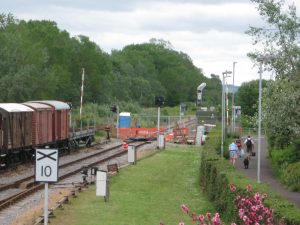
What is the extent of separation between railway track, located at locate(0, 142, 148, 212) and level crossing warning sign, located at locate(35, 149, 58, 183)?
7927 millimetres

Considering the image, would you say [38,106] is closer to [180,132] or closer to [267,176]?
[267,176]

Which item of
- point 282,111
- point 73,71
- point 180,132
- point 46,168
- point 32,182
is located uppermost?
point 73,71

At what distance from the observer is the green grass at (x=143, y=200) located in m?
20.5

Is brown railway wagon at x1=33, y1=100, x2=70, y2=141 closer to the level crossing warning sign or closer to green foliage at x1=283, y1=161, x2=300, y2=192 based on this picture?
green foliage at x1=283, y1=161, x2=300, y2=192

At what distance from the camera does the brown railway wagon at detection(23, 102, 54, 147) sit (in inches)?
1631

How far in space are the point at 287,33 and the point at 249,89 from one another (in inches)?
2517

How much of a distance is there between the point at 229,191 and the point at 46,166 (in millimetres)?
7306

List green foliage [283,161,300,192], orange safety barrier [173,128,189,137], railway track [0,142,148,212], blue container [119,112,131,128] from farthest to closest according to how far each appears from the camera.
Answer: blue container [119,112,131,128] → orange safety barrier [173,128,189,137] → green foliage [283,161,300,192] → railway track [0,142,148,212]

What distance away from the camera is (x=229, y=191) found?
2094 centimetres

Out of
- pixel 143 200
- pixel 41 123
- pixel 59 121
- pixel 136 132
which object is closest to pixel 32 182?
pixel 143 200

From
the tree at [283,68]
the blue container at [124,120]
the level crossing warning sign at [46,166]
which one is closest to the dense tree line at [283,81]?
the tree at [283,68]

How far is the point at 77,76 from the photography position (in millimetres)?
99250

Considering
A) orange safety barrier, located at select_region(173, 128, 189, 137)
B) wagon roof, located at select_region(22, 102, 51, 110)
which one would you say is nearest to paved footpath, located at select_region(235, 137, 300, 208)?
wagon roof, located at select_region(22, 102, 51, 110)

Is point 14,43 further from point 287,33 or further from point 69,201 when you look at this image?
point 69,201
